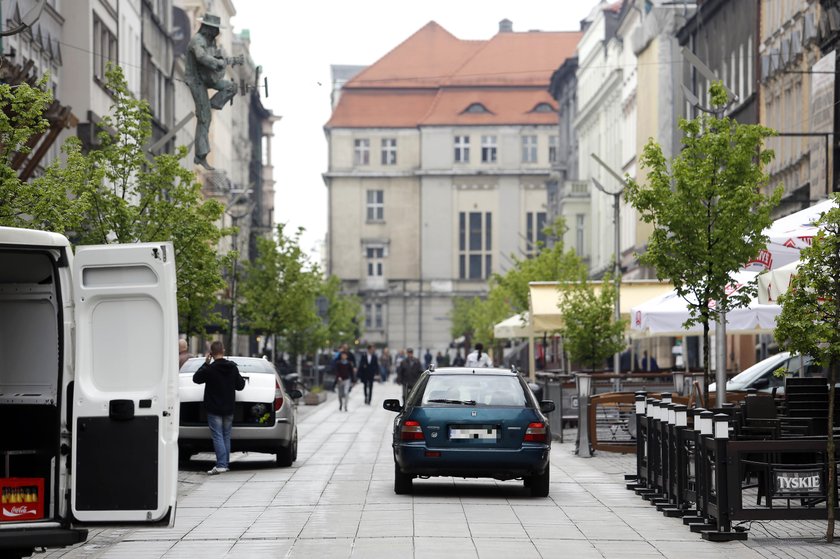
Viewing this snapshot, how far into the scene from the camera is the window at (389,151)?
140000 millimetres

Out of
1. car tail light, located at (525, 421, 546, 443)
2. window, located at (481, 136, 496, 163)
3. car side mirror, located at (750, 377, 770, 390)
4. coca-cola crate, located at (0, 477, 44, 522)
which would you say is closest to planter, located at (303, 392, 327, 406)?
car side mirror, located at (750, 377, 770, 390)

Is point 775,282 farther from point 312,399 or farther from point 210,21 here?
point 312,399

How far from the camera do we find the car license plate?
19.8 m

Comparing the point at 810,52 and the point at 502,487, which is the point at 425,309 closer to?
the point at 810,52

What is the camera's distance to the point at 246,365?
1037 inches

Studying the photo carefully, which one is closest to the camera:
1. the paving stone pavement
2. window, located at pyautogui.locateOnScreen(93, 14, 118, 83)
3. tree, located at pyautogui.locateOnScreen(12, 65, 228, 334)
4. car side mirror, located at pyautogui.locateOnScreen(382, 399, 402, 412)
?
the paving stone pavement

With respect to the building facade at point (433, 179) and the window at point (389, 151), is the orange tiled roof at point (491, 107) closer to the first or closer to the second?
the building facade at point (433, 179)

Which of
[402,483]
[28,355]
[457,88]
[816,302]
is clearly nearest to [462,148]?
[457,88]

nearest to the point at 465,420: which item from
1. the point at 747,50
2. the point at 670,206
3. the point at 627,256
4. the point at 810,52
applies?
the point at 670,206

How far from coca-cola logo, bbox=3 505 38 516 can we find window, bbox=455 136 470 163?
12714 centimetres

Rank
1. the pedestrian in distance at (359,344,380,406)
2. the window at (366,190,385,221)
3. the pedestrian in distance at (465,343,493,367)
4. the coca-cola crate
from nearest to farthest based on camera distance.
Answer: the coca-cola crate
the pedestrian in distance at (465,343,493,367)
the pedestrian in distance at (359,344,380,406)
the window at (366,190,385,221)

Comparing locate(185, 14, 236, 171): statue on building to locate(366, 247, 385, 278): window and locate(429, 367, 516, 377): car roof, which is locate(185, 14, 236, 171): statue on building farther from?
locate(366, 247, 385, 278): window

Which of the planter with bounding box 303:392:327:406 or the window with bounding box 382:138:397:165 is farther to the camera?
the window with bounding box 382:138:397:165

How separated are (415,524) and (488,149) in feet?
403
